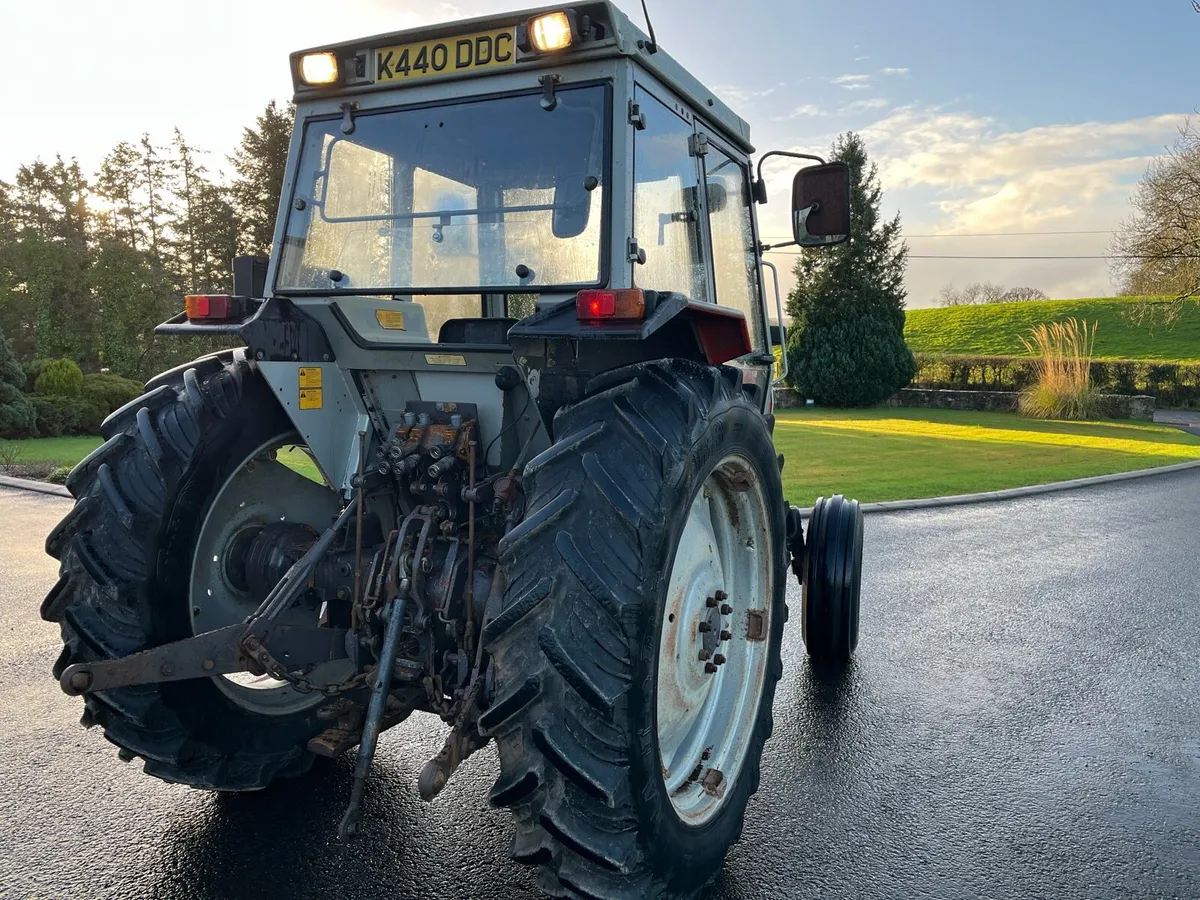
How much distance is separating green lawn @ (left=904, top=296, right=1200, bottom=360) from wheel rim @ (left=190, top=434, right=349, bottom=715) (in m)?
41.4

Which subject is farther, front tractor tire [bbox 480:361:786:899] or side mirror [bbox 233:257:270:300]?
side mirror [bbox 233:257:270:300]

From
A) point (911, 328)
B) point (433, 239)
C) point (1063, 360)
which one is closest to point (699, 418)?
point (433, 239)

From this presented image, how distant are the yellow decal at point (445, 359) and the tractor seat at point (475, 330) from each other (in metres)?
0.16

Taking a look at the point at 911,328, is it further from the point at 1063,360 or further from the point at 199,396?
the point at 199,396

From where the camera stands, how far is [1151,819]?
3391mm

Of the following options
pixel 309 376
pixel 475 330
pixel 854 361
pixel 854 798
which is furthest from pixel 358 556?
pixel 854 361

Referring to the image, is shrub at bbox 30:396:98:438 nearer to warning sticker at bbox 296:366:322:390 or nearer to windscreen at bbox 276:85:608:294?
windscreen at bbox 276:85:608:294

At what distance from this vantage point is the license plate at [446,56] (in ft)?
10.1

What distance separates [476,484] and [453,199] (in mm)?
1093

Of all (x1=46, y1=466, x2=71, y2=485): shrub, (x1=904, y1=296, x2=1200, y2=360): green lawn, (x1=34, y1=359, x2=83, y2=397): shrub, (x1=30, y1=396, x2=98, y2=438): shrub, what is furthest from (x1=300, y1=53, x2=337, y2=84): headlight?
(x1=904, y1=296, x2=1200, y2=360): green lawn

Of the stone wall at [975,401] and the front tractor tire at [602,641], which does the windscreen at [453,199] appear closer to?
the front tractor tire at [602,641]

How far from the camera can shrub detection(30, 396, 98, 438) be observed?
18.2 m

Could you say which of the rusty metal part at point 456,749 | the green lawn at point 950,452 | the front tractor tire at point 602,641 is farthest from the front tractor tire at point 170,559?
the green lawn at point 950,452

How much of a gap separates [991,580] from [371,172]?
18.9 feet
